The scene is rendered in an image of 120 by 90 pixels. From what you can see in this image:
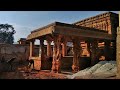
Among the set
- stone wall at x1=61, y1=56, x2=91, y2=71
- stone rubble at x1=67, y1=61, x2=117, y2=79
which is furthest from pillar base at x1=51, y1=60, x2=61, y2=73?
stone wall at x1=61, y1=56, x2=91, y2=71

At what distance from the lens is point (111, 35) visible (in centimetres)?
2045

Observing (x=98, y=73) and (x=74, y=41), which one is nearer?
(x=98, y=73)

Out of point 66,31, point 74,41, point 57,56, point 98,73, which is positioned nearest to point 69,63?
point 74,41

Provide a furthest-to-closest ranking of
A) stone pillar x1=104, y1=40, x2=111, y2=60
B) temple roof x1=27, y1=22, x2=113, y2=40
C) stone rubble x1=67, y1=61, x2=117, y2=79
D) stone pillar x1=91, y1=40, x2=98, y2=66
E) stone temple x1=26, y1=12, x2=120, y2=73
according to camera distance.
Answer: stone pillar x1=104, y1=40, x2=111, y2=60, stone pillar x1=91, y1=40, x2=98, y2=66, stone temple x1=26, y1=12, x2=120, y2=73, temple roof x1=27, y1=22, x2=113, y2=40, stone rubble x1=67, y1=61, x2=117, y2=79

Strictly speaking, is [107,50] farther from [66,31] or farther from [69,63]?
[66,31]

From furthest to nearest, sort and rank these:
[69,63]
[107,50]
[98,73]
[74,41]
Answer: [107,50] → [69,63] → [74,41] → [98,73]

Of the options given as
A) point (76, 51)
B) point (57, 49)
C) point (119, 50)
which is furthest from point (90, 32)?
point (119, 50)

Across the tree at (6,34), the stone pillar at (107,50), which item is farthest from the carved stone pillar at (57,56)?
the tree at (6,34)

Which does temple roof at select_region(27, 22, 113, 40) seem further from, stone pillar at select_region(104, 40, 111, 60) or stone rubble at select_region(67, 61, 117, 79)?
stone rubble at select_region(67, 61, 117, 79)

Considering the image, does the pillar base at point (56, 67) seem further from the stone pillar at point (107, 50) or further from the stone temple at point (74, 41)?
the stone pillar at point (107, 50)
